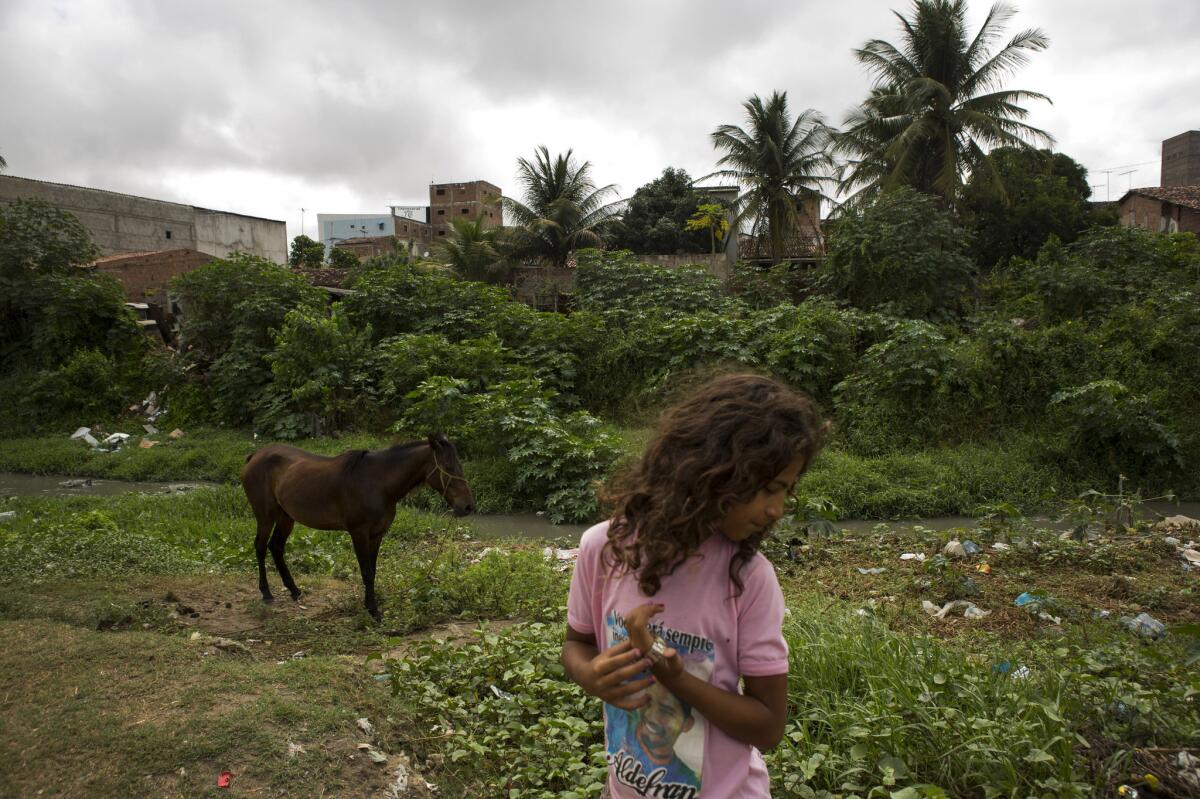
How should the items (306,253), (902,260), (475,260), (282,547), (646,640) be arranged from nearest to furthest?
(646,640) < (282,547) < (902,260) < (475,260) < (306,253)

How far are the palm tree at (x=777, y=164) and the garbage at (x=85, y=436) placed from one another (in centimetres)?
1783

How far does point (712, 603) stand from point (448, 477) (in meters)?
4.01

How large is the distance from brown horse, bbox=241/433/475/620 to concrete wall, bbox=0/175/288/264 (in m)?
27.9

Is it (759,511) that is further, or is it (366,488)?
(366,488)

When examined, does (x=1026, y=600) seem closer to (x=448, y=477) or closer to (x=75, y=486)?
(x=448, y=477)

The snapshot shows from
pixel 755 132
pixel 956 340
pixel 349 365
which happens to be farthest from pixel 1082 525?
pixel 755 132

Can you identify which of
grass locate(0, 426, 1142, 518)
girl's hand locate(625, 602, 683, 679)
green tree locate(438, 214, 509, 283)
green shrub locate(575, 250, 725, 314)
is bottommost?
grass locate(0, 426, 1142, 518)

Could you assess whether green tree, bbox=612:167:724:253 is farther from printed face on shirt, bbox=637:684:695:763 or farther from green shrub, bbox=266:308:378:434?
printed face on shirt, bbox=637:684:695:763

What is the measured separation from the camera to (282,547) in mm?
5953

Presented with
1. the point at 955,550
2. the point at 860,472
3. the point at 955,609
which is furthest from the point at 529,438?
the point at 955,609

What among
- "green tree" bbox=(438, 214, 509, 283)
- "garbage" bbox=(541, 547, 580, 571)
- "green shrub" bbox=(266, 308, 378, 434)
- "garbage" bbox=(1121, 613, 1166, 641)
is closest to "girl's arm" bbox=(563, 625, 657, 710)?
"garbage" bbox=(1121, 613, 1166, 641)

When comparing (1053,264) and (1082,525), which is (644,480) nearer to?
(1082,525)

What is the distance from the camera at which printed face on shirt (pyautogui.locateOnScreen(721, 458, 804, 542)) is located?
5.03 feet

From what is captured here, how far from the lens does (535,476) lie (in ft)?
35.5
